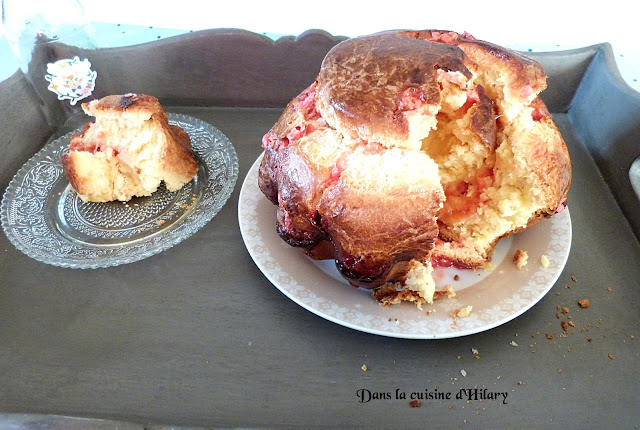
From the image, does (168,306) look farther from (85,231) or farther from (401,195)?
(401,195)

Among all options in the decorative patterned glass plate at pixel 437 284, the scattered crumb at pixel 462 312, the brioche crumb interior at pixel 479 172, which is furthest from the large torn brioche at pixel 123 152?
the scattered crumb at pixel 462 312

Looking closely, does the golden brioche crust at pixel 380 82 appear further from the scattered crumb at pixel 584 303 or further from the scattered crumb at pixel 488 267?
the scattered crumb at pixel 584 303

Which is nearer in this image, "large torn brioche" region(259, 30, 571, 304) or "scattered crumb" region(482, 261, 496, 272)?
"large torn brioche" region(259, 30, 571, 304)

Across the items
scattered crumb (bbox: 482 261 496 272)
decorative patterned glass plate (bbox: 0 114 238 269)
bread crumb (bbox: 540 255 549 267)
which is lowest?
decorative patterned glass plate (bbox: 0 114 238 269)

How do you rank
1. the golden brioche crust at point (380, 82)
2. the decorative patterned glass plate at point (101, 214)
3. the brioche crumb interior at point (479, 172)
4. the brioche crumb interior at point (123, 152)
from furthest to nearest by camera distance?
the brioche crumb interior at point (123, 152) → the decorative patterned glass plate at point (101, 214) → the brioche crumb interior at point (479, 172) → the golden brioche crust at point (380, 82)

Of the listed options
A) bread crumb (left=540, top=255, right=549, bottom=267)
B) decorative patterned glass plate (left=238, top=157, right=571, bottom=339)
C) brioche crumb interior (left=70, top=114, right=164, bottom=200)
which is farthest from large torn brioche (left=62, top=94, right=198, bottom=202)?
bread crumb (left=540, top=255, right=549, bottom=267)

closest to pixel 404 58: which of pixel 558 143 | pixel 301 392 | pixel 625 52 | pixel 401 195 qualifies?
pixel 401 195

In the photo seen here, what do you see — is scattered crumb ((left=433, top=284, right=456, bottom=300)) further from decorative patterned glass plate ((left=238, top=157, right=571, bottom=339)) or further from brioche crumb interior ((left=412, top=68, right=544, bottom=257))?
brioche crumb interior ((left=412, top=68, right=544, bottom=257))
